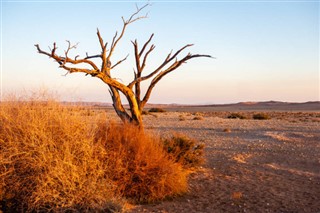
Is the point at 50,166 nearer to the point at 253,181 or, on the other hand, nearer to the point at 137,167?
the point at 137,167

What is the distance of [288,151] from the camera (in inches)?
571

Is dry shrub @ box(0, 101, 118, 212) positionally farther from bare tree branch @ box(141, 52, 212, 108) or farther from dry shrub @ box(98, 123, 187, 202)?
bare tree branch @ box(141, 52, 212, 108)

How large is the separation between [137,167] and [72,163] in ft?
4.29

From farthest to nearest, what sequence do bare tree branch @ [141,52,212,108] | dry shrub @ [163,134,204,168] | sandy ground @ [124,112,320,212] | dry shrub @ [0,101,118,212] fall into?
bare tree branch @ [141,52,212,108] → dry shrub @ [163,134,204,168] → sandy ground @ [124,112,320,212] → dry shrub @ [0,101,118,212]

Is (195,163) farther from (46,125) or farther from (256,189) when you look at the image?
(46,125)

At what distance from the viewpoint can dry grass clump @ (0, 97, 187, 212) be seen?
6695mm

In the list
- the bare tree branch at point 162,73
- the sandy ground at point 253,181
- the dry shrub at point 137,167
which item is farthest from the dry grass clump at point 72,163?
the bare tree branch at point 162,73

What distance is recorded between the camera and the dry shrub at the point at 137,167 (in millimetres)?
7555

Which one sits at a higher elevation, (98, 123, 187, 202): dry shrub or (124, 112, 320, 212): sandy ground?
(98, 123, 187, 202): dry shrub

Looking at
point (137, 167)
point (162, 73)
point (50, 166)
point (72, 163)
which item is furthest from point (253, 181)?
point (50, 166)

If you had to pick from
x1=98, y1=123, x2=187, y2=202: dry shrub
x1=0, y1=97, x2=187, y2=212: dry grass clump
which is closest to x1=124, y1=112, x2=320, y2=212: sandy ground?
x1=98, y1=123, x2=187, y2=202: dry shrub

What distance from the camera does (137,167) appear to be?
760 cm

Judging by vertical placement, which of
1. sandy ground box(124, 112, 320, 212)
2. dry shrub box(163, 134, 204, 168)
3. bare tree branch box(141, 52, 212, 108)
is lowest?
sandy ground box(124, 112, 320, 212)

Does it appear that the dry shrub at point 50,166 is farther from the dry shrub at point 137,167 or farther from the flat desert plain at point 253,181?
the flat desert plain at point 253,181
